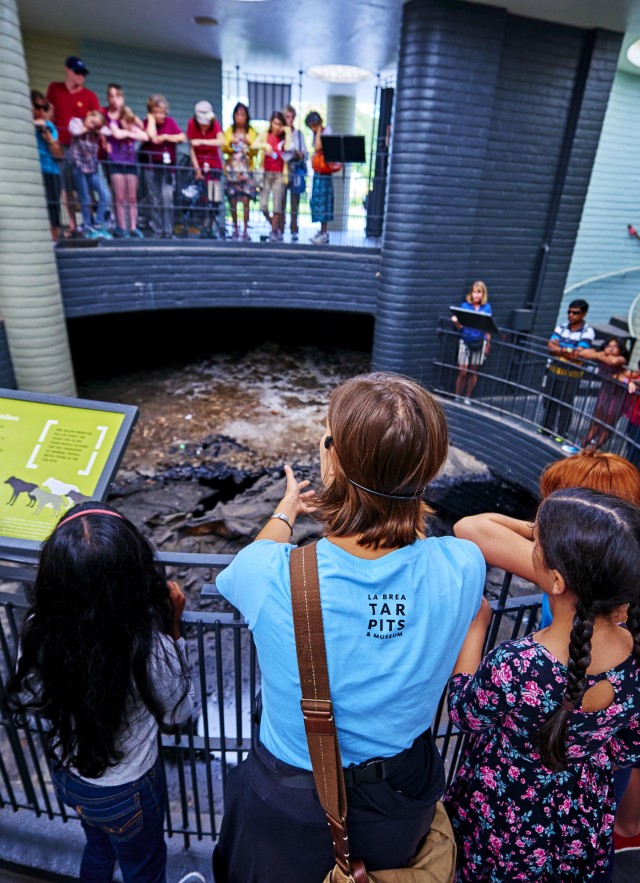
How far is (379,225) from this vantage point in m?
12.0

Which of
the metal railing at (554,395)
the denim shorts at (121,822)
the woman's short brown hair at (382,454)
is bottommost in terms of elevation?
the metal railing at (554,395)

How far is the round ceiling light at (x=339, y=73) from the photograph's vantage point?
13815 millimetres

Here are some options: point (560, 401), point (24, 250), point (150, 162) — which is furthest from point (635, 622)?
point (150, 162)

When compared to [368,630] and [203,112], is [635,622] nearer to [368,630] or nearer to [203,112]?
[368,630]

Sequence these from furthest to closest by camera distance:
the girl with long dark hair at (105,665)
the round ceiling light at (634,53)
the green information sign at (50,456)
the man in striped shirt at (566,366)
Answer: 1. the round ceiling light at (634,53)
2. the man in striped shirt at (566,366)
3. the green information sign at (50,456)
4. the girl with long dark hair at (105,665)

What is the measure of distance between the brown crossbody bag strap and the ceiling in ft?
31.6

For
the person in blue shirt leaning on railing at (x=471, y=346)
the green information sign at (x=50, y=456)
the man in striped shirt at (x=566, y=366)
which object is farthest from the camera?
the person in blue shirt leaning on railing at (x=471, y=346)

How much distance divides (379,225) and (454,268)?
3289 millimetres

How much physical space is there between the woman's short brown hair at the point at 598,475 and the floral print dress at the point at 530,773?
2.00 ft

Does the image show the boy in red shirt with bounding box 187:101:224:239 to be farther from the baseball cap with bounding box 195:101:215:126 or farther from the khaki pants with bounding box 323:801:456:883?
the khaki pants with bounding box 323:801:456:883

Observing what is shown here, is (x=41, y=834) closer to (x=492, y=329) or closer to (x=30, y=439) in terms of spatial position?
(x=30, y=439)

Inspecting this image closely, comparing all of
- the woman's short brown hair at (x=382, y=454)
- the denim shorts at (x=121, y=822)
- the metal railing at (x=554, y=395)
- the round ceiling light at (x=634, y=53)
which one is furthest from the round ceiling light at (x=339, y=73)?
the denim shorts at (x=121, y=822)

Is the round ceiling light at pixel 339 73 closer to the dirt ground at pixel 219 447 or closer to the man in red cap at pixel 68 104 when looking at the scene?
the man in red cap at pixel 68 104

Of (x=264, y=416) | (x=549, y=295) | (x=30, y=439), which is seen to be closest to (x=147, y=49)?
(x=264, y=416)
